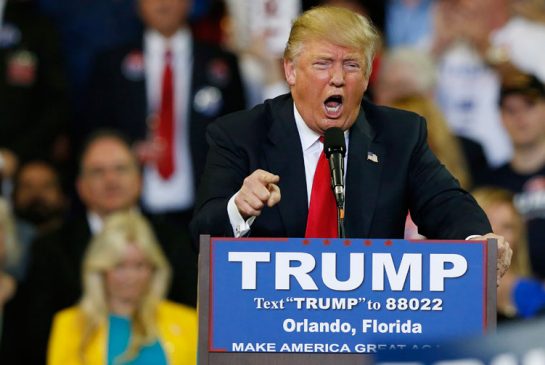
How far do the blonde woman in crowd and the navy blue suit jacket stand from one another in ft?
9.35

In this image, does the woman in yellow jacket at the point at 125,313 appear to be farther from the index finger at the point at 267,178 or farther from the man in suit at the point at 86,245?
the index finger at the point at 267,178

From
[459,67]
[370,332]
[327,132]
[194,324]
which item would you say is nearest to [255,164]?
[327,132]

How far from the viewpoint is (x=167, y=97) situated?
27.7 ft

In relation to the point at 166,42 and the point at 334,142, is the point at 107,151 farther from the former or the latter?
the point at 334,142

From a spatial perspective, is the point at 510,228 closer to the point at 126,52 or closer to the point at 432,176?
the point at 126,52

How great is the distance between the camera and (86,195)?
27.1 ft

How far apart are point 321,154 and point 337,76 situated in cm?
27

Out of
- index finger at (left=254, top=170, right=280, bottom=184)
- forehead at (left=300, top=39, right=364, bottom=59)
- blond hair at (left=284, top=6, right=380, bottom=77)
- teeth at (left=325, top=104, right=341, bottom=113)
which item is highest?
blond hair at (left=284, top=6, right=380, bottom=77)

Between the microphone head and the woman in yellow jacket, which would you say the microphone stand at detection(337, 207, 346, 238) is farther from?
the woman in yellow jacket

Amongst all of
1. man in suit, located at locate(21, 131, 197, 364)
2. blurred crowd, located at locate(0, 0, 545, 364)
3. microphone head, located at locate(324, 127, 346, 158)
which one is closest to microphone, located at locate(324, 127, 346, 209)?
microphone head, located at locate(324, 127, 346, 158)

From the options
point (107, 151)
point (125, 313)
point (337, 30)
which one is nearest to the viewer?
point (337, 30)

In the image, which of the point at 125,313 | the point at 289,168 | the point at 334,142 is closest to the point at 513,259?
the point at 125,313

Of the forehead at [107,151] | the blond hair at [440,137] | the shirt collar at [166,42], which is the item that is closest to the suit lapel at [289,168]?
the blond hair at [440,137]

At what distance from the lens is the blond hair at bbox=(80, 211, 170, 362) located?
7.13m
